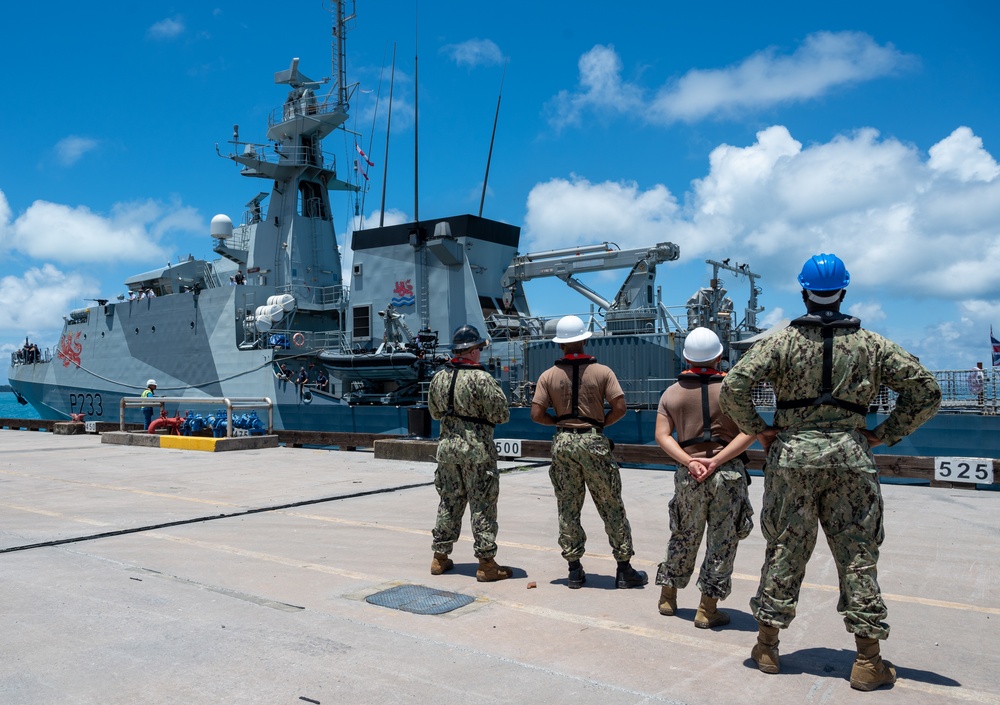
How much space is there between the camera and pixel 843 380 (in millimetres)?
3225

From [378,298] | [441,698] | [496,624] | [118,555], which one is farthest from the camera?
[378,298]

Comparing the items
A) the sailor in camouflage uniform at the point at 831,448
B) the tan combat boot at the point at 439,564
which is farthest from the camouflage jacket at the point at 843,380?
the tan combat boot at the point at 439,564

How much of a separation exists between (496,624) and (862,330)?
2298 mm

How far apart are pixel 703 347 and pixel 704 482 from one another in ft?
2.29

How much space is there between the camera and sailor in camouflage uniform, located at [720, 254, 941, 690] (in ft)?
10.4

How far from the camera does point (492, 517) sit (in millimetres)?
5176

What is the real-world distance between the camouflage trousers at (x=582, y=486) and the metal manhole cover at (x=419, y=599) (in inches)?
28.6

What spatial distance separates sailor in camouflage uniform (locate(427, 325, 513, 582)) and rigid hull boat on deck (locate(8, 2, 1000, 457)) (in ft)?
31.3

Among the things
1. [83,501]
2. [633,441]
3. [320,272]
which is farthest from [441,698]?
[320,272]

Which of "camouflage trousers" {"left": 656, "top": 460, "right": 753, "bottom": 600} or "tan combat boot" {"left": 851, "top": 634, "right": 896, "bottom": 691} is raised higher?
"camouflage trousers" {"left": 656, "top": 460, "right": 753, "bottom": 600}

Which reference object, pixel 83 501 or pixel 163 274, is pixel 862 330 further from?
pixel 163 274

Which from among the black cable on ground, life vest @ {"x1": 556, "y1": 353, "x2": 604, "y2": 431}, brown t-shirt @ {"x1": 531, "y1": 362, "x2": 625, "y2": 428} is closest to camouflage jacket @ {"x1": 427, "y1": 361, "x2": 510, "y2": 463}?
brown t-shirt @ {"x1": 531, "y1": 362, "x2": 625, "y2": 428}

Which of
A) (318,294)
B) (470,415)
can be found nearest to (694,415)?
(470,415)

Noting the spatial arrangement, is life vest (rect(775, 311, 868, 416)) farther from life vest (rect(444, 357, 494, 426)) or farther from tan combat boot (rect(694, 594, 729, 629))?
life vest (rect(444, 357, 494, 426))
